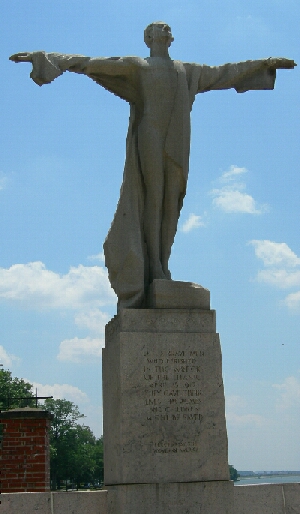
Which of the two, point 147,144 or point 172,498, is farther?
point 147,144

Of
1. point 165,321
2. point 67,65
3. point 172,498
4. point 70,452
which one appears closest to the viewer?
point 172,498

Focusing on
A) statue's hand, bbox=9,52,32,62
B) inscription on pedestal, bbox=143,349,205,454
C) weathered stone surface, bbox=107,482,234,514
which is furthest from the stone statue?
weathered stone surface, bbox=107,482,234,514

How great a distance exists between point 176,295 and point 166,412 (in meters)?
1.32

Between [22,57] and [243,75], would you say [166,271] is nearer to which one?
[243,75]

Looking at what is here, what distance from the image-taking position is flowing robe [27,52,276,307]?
8109 millimetres

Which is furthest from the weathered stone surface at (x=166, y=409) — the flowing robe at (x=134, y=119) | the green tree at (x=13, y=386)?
the green tree at (x=13, y=386)

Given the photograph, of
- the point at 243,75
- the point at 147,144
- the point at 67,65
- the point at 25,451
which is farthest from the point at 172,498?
the point at 243,75

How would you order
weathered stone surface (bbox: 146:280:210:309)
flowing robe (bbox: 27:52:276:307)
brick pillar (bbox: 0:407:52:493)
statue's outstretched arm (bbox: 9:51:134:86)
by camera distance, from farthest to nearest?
brick pillar (bbox: 0:407:52:493), statue's outstretched arm (bbox: 9:51:134:86), flowing robe (bbox: 27:52:276:307), weathered stone surface (bbox: 146:280:210:309)

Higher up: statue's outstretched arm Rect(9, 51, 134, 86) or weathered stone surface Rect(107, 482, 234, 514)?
statue's outstretched arm Rect(9, 51, 134, 86)

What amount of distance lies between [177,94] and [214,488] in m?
4.59

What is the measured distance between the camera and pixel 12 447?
361 inches

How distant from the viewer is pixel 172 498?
7.06m

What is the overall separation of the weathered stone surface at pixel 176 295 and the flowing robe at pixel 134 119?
0.79 ft

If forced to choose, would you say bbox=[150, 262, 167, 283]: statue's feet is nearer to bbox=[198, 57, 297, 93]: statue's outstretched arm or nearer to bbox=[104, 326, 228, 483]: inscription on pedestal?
bbox=[104, 326, 228, 483]: inscription on pedestal
